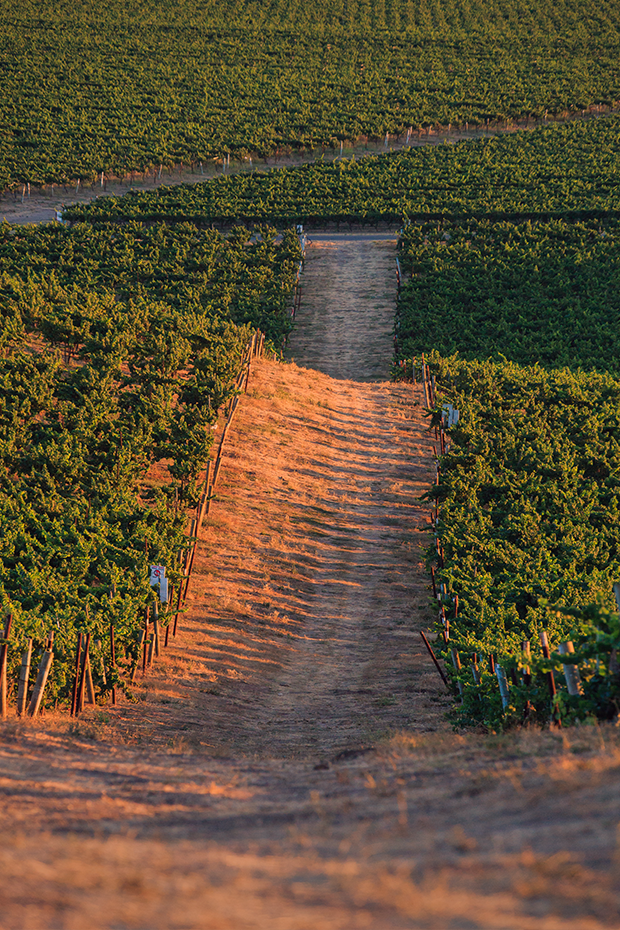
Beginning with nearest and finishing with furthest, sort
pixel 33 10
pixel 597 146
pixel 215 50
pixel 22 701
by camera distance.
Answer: pixel 22 701, pixel 597 146, pixel 215 50, pixel 33 10

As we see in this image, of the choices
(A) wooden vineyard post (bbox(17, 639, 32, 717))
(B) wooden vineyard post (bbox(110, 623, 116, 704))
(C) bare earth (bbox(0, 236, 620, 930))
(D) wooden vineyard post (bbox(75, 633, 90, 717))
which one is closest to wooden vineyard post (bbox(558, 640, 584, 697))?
(C) bare earth (bbox(0, 236, 620, 930))

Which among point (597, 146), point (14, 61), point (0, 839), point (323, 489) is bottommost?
point (0, 839)

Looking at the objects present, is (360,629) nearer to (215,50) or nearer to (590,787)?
(590,787)

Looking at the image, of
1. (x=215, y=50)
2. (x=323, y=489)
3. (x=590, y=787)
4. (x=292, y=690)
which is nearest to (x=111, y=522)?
(x=292, y=690)

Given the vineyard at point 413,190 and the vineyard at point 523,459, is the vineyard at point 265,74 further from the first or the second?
the vineyard at point 523,459

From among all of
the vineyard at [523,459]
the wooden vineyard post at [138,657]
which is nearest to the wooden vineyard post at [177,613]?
the wooden vineyard post at [138,657]
